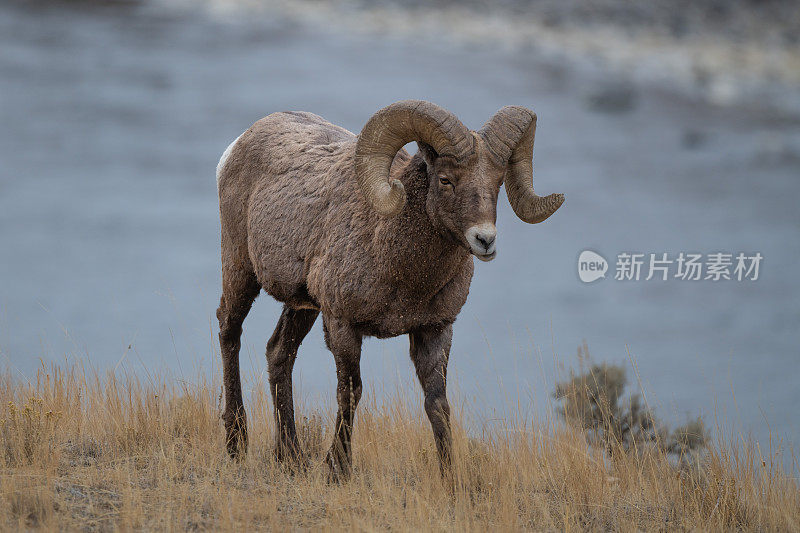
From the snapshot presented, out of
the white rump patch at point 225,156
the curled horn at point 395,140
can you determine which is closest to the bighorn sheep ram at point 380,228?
the curled horn at point 395,140

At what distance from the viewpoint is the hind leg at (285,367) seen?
6762 mm

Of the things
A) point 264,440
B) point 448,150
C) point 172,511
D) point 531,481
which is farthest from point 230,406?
point 448,150

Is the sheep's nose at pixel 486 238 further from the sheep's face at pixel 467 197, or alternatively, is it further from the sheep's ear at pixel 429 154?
the sheep's ear at pixel 429 154

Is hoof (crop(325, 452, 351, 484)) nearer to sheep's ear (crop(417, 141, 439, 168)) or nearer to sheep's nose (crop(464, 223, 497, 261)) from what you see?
sheep's nose (crop(464, 223, 497, 261))

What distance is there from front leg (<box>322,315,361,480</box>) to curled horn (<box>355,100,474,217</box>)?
893mm

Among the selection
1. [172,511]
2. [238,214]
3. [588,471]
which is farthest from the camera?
[238,214]

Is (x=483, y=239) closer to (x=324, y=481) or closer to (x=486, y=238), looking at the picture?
(x=486, y=238)

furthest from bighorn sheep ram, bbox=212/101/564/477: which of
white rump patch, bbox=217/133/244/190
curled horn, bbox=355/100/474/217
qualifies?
white rump patch, bbox=217/133/244/190

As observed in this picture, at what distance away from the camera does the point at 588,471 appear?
20.2ft

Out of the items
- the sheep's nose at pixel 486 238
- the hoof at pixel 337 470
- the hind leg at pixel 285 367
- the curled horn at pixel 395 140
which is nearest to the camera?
the sheep's nose at pixel 486 238

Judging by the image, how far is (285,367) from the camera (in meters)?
6.92

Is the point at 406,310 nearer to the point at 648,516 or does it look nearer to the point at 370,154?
the point at 370,154

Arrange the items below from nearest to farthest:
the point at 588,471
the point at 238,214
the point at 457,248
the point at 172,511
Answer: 1. the point at 172,511
2. the point at 457,248
3. the point at 588,471
4. the point at 238,214

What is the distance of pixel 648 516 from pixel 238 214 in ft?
11.9
